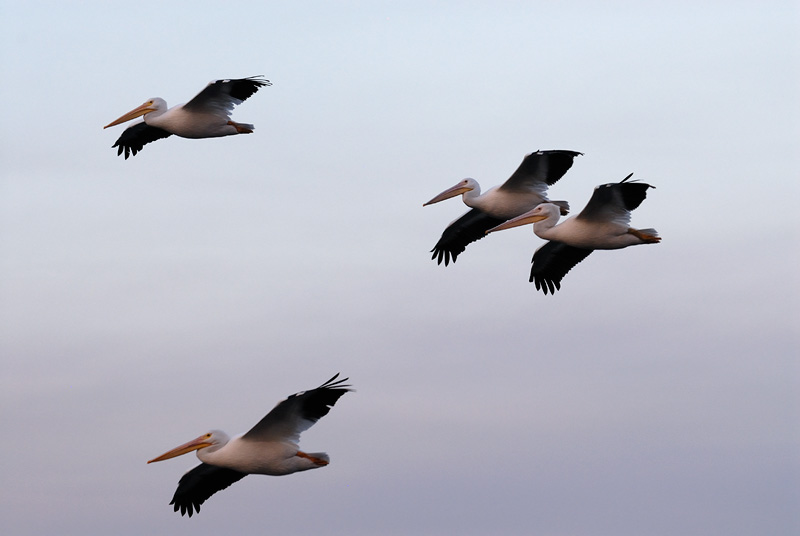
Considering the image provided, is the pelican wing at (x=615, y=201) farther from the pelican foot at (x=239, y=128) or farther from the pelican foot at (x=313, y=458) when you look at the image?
the pelican foot at (x=239, y=128)

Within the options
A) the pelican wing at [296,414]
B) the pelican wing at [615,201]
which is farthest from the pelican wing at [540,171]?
the pelican wing at [296,414]

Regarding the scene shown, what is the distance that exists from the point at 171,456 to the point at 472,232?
6432 mm

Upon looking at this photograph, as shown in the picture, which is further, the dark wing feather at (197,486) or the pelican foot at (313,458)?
the dark wing feather at (197,486)

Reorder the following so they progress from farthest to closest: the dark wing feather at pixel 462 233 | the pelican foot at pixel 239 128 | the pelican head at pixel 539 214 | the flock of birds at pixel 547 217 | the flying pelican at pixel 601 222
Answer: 1. the dark wing feather at pixel 462 233
2. the pelican foot at pixel 239 128
3. the pelican head at pixel 539 214
4. the flock of birds at pixel 547 217
5. the flying pelican at pixel 601 222

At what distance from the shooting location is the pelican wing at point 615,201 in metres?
14.8

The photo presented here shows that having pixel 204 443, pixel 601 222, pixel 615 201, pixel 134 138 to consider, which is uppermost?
pixel 134 138

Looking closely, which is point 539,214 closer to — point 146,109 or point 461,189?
point 461,189

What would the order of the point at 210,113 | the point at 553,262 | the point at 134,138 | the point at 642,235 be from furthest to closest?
the point at 134,138, the point at 553,262, the point at 210,113, the point at 642,235

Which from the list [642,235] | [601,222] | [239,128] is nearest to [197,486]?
[239,128]

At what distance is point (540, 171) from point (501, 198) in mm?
910

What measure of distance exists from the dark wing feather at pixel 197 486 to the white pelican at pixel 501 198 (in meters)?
5.14

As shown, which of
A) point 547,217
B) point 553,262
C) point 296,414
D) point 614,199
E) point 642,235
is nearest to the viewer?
point 296,414

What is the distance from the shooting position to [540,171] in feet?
54.5

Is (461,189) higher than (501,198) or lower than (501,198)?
higher
